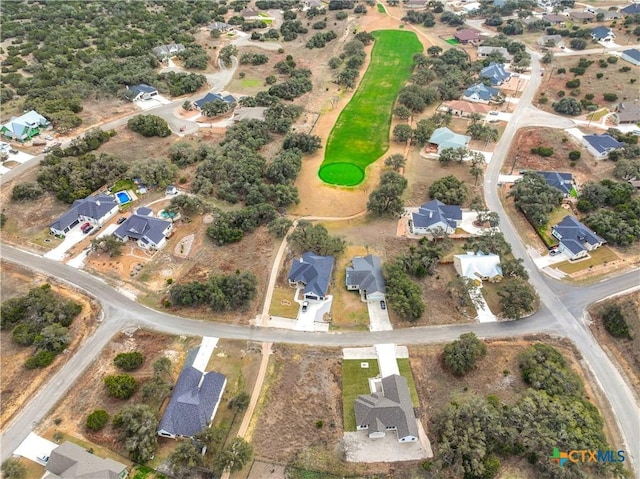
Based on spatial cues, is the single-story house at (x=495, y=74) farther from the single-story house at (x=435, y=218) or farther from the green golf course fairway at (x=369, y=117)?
the single-story house at (x=435, y=218)

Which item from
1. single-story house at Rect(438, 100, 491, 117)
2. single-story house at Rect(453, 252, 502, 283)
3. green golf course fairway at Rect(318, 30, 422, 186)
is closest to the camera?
single-story house at Rect(453, 252, 502, 283)

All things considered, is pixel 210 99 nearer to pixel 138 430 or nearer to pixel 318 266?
pixel 318 266

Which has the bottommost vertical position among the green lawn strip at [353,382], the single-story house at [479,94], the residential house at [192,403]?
the green lawn strip at [353,382]

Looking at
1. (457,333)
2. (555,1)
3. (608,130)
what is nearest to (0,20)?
(457,333)

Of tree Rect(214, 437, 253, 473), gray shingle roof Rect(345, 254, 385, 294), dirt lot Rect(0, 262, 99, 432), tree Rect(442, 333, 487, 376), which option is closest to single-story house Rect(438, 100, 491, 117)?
gray shingle roof Rect(345, 254, 385, 294)

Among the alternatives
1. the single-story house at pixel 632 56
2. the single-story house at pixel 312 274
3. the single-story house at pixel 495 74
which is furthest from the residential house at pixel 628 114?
the single-story house at pixel 312 274

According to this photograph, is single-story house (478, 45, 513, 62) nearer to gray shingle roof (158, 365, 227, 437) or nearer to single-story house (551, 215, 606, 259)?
single-story house (551, 215, 606, 259)

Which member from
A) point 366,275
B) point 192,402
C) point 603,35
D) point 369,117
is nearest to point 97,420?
point 192,402
